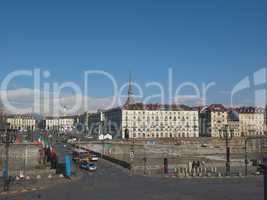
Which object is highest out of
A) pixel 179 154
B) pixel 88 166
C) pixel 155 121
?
pixel 155 121

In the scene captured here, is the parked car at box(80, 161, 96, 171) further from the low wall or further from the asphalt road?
the asphalt road

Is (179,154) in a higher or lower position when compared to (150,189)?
lower

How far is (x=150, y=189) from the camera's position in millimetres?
36406

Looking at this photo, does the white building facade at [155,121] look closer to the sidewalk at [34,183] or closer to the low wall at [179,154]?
the low wall at [179,154]

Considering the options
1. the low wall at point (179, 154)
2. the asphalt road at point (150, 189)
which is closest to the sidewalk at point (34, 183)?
the asphalt road at point (150, 189)

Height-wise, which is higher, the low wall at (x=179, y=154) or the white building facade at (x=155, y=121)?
the white building facade at (x=155, y=121)

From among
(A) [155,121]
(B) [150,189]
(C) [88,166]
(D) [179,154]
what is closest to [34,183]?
(B) [150,189]

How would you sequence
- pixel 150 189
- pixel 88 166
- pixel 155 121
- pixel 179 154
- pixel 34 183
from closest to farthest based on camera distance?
pixel 150 189, pixel 34 183, pixel 88 166, pixel 179 154, pixel 155 121

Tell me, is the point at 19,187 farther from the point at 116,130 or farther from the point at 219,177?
the point at 116,130

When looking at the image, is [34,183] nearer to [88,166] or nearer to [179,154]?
[88,166]

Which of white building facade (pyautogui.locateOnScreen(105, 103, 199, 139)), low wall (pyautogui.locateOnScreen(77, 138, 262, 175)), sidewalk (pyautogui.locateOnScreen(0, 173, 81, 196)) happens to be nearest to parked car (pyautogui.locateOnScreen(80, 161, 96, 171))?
low wall (pyautogui.locateOnScreen(77, 138, 262, 175))

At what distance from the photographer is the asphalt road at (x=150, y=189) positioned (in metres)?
32.4

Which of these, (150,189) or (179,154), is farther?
(179,154)

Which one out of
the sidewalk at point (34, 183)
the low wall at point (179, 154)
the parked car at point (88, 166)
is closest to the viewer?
the sidewalk at point (34, 183)
